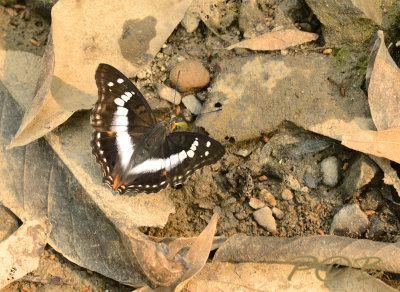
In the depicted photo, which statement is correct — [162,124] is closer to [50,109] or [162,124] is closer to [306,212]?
[50,109]

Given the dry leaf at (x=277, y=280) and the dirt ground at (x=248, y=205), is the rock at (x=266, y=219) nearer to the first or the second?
the dirt ground at (x=248, y=205)

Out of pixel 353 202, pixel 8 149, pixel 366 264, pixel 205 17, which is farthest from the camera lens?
pixel 205 17

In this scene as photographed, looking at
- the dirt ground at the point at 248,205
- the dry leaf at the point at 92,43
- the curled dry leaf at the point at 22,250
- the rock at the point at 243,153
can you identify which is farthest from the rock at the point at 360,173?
the curled dry leaf at the point at 22,250

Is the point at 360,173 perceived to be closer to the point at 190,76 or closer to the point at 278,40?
the point at 278,40

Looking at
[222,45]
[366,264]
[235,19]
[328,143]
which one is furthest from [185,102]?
[366,264]

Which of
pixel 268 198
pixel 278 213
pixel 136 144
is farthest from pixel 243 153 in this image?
pixel 136 144

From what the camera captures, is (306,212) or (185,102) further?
(185,102)

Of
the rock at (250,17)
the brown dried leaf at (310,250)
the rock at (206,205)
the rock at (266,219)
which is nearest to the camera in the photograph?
the brown dried leaf at (310,250)

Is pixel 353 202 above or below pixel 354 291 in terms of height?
above
